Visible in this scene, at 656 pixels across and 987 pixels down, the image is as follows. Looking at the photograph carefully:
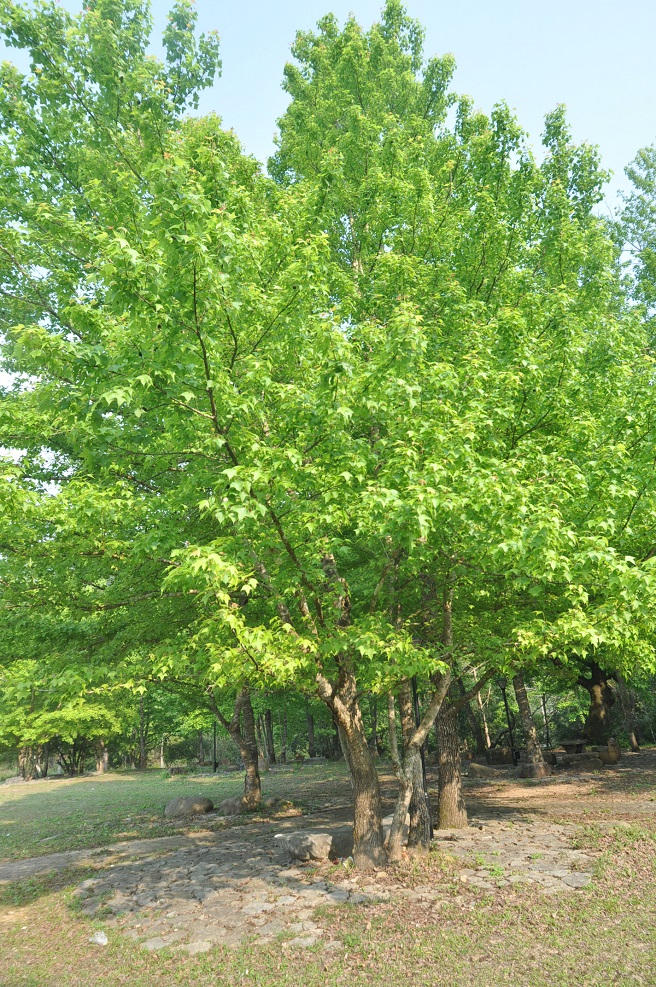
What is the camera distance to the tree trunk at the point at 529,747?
70.6ft

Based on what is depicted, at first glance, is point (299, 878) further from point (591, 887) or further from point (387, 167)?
point (387, 167)

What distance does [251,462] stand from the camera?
7.37m

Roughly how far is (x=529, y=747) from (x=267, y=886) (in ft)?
50.7

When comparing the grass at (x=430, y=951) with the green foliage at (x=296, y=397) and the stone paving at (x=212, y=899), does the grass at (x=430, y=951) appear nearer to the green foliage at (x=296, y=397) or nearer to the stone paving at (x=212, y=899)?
the stone paving at (x=212, y=899)

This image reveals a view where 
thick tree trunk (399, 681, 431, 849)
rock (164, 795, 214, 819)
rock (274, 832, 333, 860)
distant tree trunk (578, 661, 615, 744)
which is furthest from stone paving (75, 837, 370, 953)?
distant tree trunk (578, 661, 615, 744)

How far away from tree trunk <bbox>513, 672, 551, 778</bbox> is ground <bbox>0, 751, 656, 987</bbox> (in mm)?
6279

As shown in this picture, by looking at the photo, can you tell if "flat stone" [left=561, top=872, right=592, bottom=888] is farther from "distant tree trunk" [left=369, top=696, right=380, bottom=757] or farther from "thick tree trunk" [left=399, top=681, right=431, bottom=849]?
"distant tree trunk" [left=369, top=696, right=380, bottom=757]

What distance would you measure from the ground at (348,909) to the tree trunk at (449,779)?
0.52 meters

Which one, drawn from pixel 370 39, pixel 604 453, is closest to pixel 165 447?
pixel 604 453

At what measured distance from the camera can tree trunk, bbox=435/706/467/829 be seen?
43.0 feet

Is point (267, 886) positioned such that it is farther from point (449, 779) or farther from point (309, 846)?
point (449, 779)

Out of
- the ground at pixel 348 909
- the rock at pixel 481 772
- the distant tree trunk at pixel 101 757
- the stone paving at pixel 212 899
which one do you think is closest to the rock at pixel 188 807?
the ground at pixel 348 909

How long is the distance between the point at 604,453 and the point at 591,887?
20.5ft

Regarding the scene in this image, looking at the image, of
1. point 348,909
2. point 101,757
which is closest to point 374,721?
point 348,909
